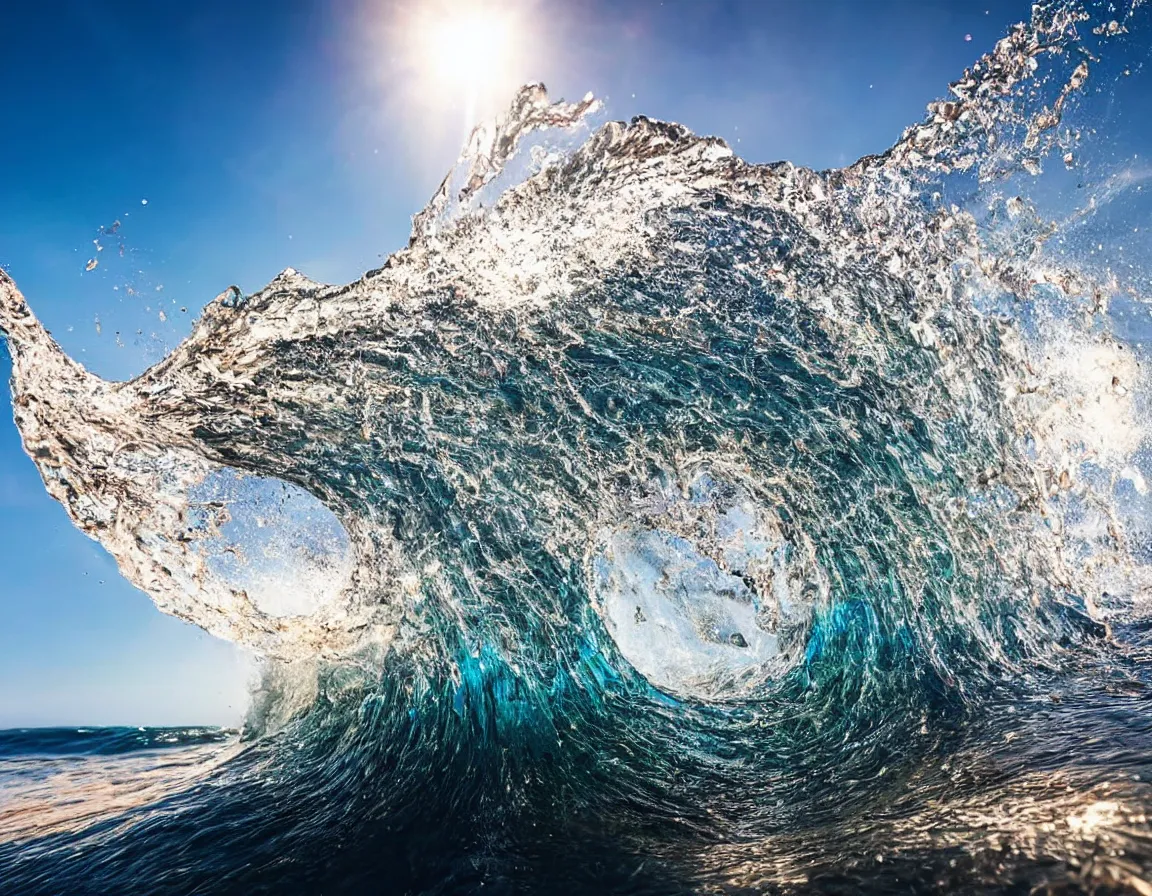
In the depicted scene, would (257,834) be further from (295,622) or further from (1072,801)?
(1072,801)

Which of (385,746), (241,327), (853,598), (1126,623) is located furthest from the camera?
(853,598)

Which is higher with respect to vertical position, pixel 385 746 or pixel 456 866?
pixel 385 746

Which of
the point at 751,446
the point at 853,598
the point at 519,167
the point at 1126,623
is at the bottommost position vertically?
the point at 1126,623

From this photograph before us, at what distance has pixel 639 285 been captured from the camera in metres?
5.26

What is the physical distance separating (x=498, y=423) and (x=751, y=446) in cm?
224

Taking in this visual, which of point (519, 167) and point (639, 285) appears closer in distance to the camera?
point (519, 167)

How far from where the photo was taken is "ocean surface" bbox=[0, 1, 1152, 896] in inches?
163

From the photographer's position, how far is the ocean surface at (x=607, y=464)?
4.15m

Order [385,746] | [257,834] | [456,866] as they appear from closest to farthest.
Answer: [456,866], [257,834], [385,746]

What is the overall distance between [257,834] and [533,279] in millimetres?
3739

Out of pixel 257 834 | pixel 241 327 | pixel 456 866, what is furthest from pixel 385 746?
pixel 241 327

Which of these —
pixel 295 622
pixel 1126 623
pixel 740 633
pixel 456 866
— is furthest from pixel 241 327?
pixel 1126 623

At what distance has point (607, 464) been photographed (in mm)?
6082

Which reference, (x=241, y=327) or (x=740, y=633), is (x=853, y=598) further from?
(x=241, y=327)
